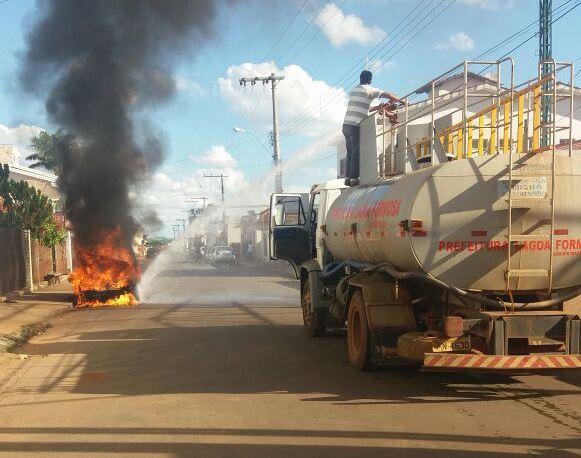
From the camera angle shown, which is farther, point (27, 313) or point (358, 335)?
point (27, 313)

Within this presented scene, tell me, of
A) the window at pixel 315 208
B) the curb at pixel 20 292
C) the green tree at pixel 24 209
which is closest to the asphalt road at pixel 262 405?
the window at pixel 315 208

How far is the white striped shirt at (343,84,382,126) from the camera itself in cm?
918

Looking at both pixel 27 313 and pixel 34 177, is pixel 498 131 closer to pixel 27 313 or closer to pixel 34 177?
pixel 27 313

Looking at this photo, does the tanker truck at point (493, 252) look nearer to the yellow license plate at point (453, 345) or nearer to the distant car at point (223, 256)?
the yellow license plate at point (453, 345)

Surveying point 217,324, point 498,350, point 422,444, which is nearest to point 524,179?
point 498,350

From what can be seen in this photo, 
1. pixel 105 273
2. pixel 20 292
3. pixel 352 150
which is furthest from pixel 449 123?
pixel 20 292

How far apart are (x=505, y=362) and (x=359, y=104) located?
488 centimetres

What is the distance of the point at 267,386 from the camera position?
6805mm

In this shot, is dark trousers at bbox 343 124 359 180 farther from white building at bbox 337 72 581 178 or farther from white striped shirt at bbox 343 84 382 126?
white building at bbox 337 72 581 178

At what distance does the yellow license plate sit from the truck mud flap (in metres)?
0.16

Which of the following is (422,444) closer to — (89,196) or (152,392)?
(152,392)

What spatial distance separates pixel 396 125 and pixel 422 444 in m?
4.48

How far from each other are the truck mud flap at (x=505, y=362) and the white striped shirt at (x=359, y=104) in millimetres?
4485

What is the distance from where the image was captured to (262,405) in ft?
19.5
